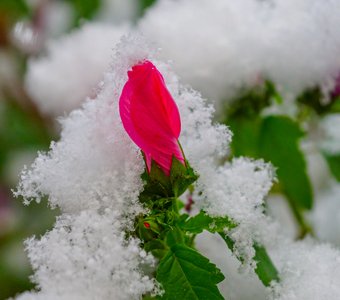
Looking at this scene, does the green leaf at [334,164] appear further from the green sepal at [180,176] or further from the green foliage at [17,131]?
the green foliage at [17,131]

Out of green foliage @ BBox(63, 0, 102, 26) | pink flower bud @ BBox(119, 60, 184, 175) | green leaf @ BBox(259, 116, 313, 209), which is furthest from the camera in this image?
green foliage @ BBox(63, 0, 102, 26)

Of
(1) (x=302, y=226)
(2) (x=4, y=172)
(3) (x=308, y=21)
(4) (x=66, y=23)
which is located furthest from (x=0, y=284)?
(3) (x=308, y=21)

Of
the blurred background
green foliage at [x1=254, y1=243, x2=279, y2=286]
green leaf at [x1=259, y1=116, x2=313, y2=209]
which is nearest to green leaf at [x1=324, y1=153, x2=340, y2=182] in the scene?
green leaf at [x1=259, y1=116, x2=313, y2=209]

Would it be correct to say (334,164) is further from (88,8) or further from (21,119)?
(21,119)

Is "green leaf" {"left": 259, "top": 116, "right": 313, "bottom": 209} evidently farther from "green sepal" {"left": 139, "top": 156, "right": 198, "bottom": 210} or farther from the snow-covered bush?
"green sepal" {"left": 139, "top": 156, "right": 198, "bottom": 210}

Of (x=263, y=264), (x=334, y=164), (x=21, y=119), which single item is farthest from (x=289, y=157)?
(x=21, y=119)

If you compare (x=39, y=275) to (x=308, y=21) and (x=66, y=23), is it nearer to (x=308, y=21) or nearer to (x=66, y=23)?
(x=308, y=21)
